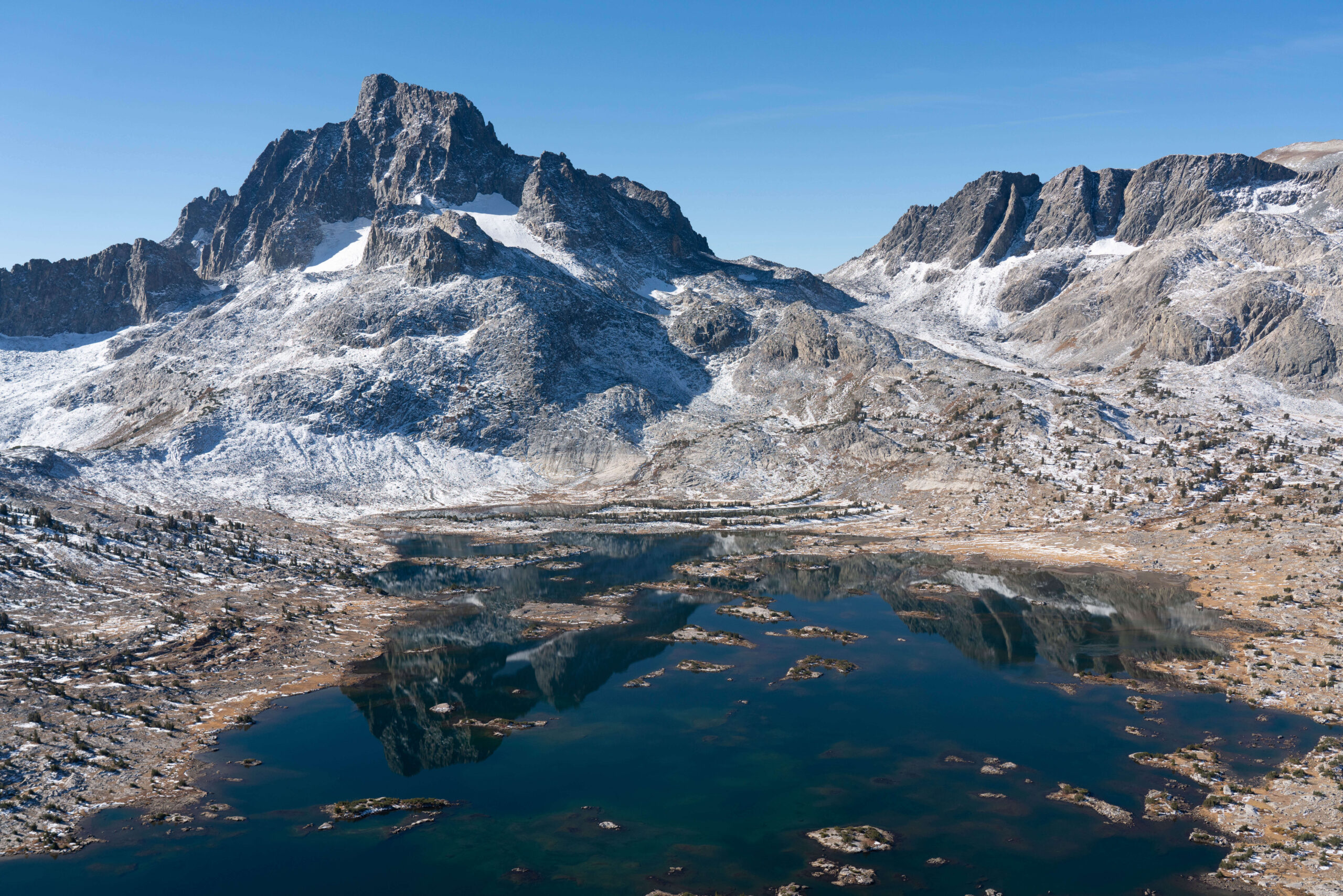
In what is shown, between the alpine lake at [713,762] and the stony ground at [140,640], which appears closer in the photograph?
the alpine lake at [713,762]

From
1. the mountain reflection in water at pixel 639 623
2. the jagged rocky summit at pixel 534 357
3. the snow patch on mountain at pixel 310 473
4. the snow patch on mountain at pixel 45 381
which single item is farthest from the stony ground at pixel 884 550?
the snow patch on mountain at pixel 45 381

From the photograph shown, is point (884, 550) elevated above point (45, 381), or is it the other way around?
point (45, 381)

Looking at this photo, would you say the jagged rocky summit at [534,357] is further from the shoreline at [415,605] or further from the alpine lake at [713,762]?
the alpine lake at [713,762]

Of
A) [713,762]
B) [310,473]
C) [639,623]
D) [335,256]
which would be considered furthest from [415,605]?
[335,256]

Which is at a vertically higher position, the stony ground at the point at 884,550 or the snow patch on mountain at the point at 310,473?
the snow patch on mountain at the point at 310,473

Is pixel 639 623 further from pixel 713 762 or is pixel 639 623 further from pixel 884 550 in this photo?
pixel 884 550

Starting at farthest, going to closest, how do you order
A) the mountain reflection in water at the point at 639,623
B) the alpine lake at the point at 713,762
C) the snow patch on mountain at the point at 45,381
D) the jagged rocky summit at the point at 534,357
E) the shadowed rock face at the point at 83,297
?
the shadowed rock face at the point at 83,297 < the snow patch on mountain at the point at 45,381 < the jagged rocky summit at the point at 534,357 < the mountain reflection in water at the point at 639,623 < the alpine lake at the point at 713,762

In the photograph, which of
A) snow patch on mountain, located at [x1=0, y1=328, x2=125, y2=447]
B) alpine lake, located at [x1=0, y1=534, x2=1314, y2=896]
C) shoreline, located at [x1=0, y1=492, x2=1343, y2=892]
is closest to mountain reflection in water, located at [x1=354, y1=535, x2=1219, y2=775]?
alpine lake, located at [x1=0, y1=534, x2=1314, y2=896]
